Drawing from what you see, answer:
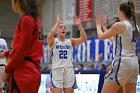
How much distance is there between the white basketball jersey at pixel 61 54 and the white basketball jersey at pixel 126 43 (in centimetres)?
268

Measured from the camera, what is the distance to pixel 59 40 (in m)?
8.31

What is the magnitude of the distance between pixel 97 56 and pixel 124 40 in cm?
1059

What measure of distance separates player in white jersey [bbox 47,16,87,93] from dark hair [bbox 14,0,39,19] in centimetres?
373

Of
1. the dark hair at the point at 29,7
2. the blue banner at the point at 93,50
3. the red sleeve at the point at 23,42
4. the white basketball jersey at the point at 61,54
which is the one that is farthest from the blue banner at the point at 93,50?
the red sleeve at the point at 23,42

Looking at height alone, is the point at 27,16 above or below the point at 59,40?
above

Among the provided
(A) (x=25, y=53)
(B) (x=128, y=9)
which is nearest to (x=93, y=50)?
(B) (x=128, y=9)

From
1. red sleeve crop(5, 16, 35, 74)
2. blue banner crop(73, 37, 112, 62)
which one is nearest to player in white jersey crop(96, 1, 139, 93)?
red sleeve crop(5, 16, 35, 74)

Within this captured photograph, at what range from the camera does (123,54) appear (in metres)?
5.48

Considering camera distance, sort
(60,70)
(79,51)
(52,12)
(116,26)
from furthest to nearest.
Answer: (52,12) → (79,51) → (60,70) → (116,26)

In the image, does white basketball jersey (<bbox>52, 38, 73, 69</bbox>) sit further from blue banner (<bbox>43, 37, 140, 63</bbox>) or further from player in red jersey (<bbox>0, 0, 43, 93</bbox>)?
blue banner (<bbox>43, 37, 140, 63</bbox>)

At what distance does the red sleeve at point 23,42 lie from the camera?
396 centimetres

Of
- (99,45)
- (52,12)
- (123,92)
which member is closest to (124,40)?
(123,92)

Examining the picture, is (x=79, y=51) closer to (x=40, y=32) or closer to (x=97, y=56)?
(x=97, y=56)

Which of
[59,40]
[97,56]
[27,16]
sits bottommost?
[97,56]
